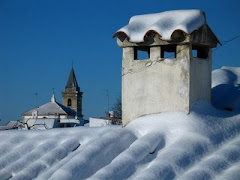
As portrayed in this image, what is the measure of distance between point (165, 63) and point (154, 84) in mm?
432

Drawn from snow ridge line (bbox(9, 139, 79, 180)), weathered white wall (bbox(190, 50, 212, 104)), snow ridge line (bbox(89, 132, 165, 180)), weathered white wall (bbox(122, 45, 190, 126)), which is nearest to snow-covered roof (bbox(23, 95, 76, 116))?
snow ridge line (bbox(9, 139, 79, 180))

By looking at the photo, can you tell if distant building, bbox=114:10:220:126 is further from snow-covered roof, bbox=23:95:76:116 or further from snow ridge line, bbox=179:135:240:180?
snow-covered roof, bbox=23:95:76:116

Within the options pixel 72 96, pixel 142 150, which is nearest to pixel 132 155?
pixel 142 150

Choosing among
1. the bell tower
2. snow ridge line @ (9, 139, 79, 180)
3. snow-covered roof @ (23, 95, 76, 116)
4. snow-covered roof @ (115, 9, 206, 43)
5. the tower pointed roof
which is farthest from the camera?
the tower pointed roof

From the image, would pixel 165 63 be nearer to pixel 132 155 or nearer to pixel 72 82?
pixel 132 155

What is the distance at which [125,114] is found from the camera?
9000 millimetres

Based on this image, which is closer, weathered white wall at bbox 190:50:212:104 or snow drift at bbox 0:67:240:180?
snow drift at bbox 0:67:240:180

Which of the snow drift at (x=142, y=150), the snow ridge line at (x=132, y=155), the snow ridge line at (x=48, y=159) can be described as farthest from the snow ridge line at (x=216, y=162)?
the snow ridge line at (x=48, y=159)

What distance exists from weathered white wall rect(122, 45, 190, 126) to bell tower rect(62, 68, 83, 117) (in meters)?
78.9

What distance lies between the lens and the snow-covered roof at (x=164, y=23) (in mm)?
8383

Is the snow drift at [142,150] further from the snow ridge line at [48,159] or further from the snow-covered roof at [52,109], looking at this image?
the snow-covered roof at [52,109]

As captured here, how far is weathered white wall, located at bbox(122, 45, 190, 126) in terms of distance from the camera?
840 cm

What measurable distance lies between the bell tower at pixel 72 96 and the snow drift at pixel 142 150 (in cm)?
7860

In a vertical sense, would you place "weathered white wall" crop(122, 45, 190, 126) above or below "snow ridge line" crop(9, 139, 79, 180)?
above
